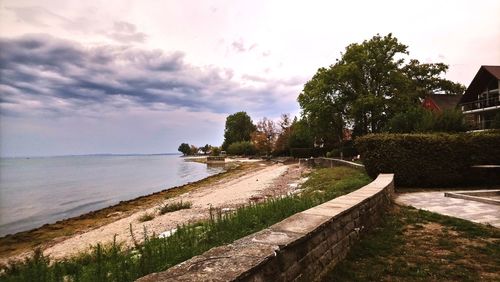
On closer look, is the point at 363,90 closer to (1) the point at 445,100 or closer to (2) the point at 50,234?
(1) the point at 445,100

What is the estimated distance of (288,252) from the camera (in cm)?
347

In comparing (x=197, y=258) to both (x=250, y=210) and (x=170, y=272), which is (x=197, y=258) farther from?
(x=250, y=210)

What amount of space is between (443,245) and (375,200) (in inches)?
70.1

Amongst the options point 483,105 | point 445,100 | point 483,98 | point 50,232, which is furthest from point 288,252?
point 445,100

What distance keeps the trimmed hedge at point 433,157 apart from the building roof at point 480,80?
27901 millimetres

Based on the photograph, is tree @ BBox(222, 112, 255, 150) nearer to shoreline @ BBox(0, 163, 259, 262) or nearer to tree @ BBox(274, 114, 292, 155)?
tree @ BBox(274, 114, 292, 155)

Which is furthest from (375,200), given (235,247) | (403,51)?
(403,51)

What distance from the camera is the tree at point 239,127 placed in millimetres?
112000

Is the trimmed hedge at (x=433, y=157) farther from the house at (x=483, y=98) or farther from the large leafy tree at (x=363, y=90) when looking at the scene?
the house at (x=483, y=98)

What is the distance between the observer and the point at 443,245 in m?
5.30

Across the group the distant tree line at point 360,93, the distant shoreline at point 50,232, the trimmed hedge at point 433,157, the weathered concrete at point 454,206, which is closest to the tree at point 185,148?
the distant tree line at point 360,93

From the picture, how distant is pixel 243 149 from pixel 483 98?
217 ft

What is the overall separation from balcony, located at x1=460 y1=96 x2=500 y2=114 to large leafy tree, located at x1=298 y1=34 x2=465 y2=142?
595 cm

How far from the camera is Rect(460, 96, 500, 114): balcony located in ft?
112
